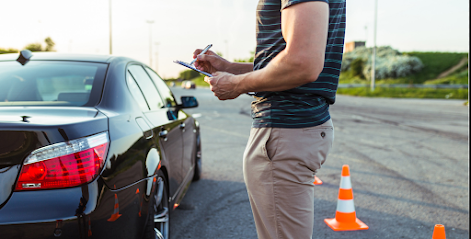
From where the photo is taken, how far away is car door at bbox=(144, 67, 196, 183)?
3921 mm

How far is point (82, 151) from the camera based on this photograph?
6.37 feet

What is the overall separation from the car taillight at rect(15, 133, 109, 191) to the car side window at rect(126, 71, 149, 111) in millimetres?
1075

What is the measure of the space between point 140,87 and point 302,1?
7.15 feet

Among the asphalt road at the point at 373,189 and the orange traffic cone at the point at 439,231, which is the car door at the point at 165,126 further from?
the orange traffic cone at the point at 439,231

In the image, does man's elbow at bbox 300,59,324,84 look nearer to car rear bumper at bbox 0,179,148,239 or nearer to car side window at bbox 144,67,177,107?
car rear bumper at bbox 0,179,148,239

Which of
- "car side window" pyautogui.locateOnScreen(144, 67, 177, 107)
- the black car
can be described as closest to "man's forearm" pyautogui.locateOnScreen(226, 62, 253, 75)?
the black car

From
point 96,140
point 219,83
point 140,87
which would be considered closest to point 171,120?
point 140,87

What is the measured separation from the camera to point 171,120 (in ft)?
11.6

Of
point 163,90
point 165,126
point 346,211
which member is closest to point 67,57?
point 165,126

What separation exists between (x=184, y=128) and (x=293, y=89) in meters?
2.49

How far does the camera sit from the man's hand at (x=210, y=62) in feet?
6.46

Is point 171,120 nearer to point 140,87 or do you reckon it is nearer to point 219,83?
point 140,87

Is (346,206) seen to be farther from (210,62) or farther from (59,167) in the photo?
(59,167)

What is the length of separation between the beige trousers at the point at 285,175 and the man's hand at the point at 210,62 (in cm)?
47
